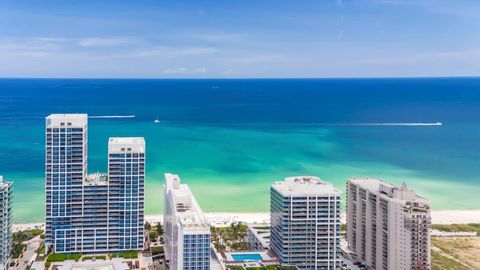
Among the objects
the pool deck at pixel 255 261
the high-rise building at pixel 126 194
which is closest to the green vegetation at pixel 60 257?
the high-rise building at pixel 126 194

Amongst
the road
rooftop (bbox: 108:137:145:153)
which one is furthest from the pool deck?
the road

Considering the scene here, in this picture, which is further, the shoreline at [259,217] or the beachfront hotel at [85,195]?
the shoreline at [259,217]

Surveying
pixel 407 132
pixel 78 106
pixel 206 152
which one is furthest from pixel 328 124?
pixel 78 106

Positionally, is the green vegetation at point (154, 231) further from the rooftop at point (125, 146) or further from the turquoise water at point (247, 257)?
the turquoise water at point (247, 257)

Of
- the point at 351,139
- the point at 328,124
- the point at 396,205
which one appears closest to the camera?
the point at 396,205

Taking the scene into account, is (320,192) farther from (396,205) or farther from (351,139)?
(351,139)

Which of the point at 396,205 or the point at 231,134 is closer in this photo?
the point at 396,205
